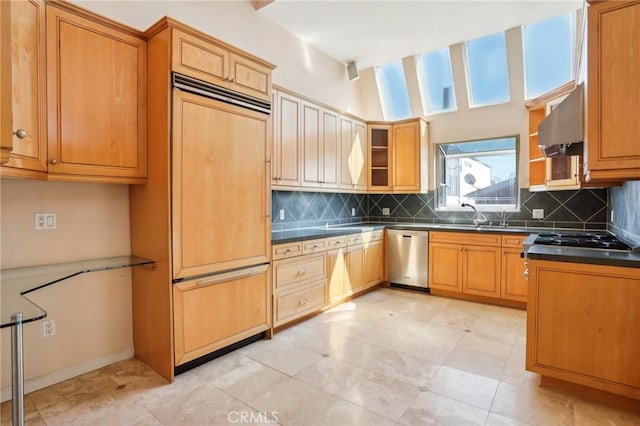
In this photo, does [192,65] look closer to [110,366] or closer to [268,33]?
[268,33]

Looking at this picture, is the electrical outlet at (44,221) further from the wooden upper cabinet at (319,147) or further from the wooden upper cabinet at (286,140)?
the wooden upper cabinet at (319,147)

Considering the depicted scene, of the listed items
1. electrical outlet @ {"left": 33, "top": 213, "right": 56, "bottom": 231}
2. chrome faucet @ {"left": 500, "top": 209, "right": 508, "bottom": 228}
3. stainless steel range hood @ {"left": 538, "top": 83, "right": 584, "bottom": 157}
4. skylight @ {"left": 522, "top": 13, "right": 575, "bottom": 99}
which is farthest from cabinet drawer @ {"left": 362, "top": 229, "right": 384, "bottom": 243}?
electrical outlet @ {"left": 33, "top": 213, "right": 56, "bottom": 231}

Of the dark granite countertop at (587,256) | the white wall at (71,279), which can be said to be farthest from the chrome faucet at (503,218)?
the white wall at (71,279)

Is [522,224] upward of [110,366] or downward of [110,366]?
upward

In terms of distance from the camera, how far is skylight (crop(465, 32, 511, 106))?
4.30 metres

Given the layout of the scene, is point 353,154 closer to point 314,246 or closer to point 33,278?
point 314,246

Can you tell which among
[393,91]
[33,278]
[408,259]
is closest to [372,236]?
[408,259]

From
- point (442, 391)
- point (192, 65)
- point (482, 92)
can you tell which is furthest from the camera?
point (482, 92)

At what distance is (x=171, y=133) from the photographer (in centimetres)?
225

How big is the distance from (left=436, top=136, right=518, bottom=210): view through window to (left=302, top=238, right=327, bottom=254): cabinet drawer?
227 cm

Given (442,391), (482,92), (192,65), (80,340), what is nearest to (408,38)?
(482,92)

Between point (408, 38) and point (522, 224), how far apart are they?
9.16ft

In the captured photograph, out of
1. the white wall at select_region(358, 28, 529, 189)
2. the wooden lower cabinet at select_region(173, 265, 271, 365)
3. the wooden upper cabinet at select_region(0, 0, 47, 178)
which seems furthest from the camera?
the white wall at select_region(358, 28, 529, 189)

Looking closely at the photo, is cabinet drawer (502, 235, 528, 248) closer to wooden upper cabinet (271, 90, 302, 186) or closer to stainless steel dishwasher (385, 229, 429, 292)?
stainless steel dishwasher (385, 229, 429, 292)
